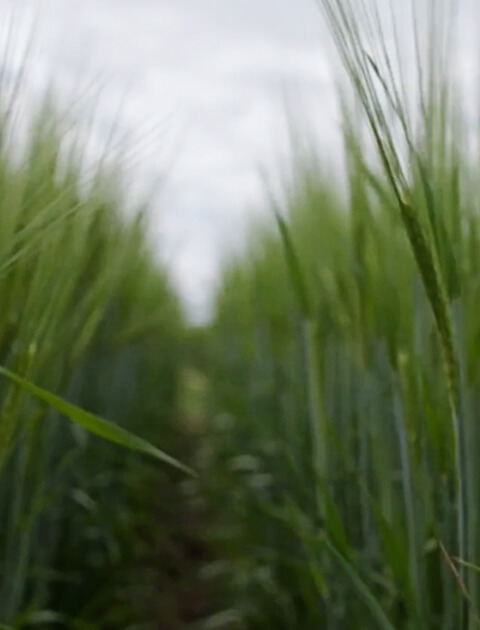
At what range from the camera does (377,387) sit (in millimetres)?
1310

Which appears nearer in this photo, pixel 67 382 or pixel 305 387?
pixel 67 382

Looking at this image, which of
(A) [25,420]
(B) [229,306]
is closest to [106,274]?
(A) [25,420]

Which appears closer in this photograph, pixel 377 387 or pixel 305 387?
pixel 377 387

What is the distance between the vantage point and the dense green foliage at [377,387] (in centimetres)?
82

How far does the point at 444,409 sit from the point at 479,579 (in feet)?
0.50

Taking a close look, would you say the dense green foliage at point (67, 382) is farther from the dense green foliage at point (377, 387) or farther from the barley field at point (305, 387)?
the dense green foliage at point (377, 387)

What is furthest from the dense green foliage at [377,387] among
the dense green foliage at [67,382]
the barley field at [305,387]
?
the dense green foliage at [67,382]

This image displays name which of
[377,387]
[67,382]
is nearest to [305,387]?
[377,387]

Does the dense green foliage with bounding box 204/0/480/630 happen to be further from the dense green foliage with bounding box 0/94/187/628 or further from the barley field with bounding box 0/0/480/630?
the dense green foliage with bounding box 0/94/187/628

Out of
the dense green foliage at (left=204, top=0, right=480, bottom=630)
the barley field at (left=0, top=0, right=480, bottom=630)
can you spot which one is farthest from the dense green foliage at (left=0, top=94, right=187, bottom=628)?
the dense green foliage at (left=204, top=0, right=480, bottom=630)

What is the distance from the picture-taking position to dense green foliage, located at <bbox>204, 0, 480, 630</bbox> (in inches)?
32.3

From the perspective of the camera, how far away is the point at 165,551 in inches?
105

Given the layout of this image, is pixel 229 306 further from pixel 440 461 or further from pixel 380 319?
pixel 440 461

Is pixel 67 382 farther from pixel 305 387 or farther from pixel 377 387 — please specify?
pixel 305 387
